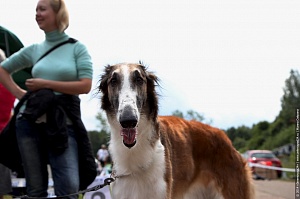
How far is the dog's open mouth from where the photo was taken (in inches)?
164

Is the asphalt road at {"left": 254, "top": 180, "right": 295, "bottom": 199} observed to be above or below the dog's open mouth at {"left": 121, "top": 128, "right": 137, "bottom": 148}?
below

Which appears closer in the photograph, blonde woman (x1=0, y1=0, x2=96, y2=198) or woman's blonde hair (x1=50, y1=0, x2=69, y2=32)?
blonde woman (x1=0, y1=0, x2=96, y2=198)

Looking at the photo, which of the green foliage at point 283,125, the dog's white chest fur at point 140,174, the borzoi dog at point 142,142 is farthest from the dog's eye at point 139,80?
the green foliage at point 283,125

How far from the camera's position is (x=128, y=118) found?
3.94 metres

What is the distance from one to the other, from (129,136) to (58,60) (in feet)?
3.21

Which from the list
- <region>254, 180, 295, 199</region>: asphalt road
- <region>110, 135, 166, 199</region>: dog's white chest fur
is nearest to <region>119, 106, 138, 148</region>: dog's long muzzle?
<region>110, 135, 166, 199</region>: dog's white chest fur

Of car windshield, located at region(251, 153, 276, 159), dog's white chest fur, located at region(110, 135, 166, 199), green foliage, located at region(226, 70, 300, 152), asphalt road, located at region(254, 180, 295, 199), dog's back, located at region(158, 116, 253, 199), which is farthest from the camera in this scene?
green foliage, located at region(226, 70, 300, 152)

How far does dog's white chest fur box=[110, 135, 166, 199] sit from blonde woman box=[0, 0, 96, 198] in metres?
0.32

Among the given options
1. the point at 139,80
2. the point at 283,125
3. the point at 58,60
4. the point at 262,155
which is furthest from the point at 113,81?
the point at 283,125

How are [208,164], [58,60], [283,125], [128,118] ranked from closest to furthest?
[128,118]
[58,60]
[208,164]
[283,125]

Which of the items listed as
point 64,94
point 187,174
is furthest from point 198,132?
point 64,94

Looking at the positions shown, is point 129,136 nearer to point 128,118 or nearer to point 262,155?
point 128,118

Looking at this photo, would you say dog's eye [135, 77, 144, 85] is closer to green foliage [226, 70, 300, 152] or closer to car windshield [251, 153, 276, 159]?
car windshield [251, 153, 276, 159]

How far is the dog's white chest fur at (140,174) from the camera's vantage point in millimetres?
4457
